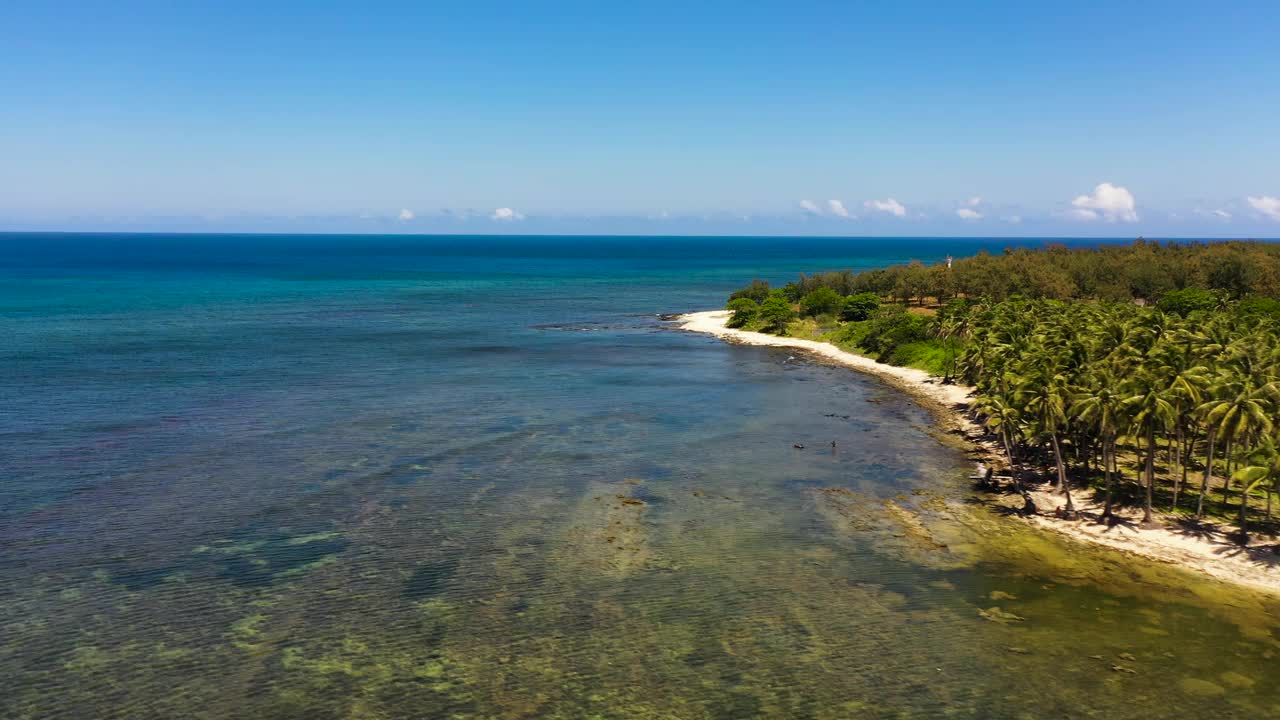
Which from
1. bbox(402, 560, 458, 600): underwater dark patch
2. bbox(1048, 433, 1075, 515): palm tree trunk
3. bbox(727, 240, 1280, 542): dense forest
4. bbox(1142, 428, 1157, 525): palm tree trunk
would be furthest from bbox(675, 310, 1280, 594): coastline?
bbox(402, 560, 458, 600): underwater dark patch

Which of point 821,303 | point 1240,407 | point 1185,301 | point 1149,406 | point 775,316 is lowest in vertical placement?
point 775,316

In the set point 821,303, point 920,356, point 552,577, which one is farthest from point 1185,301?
point 552,577

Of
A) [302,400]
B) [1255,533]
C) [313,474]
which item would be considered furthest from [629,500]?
[302,400]

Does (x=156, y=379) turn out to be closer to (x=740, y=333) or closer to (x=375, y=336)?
(x=375, y=336)

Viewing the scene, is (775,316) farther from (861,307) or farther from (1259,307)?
(1259,307)

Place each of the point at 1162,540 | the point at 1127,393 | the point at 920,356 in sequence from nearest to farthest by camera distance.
Result: the point at 1127,393 → the point at 1162,540 → the point at 920,356

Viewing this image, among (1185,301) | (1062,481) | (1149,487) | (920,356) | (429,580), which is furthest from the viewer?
(1185,301)
